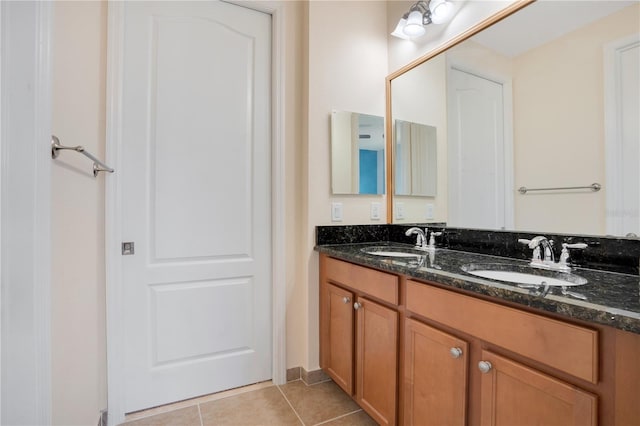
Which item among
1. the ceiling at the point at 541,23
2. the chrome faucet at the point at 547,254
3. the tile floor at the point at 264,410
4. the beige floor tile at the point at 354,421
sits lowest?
the beige floor tile at the point at 354,421

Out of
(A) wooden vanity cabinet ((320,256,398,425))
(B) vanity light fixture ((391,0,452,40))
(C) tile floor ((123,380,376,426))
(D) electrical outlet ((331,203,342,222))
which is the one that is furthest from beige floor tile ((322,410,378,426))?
(B) vanity light fixture ((391,0,452,40))

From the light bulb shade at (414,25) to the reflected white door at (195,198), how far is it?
87cm

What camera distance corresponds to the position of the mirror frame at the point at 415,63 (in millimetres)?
1412

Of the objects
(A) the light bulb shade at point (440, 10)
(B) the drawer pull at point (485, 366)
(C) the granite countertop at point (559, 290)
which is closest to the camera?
(C) the granite countertop at point (559, 290)

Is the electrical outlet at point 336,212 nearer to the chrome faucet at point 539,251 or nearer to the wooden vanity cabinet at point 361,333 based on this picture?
the wooden vanity cabinet at point 361,333

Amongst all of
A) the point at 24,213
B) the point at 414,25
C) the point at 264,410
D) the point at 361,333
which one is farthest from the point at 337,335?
the point at 414,25

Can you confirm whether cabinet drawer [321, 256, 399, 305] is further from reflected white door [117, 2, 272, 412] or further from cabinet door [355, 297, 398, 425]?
reflected white door [117, 2, 272, 412]

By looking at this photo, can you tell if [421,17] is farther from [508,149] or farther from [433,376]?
[433,376]

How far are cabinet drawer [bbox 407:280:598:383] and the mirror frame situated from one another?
1.11m

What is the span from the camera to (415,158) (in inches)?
78.1

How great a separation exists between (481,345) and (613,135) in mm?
931

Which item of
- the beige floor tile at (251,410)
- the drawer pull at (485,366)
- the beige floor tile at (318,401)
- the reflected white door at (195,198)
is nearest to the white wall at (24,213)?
the reflected white door at (195,198)

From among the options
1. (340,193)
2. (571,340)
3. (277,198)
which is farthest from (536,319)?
(277,198)

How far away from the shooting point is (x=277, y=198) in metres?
1.86
